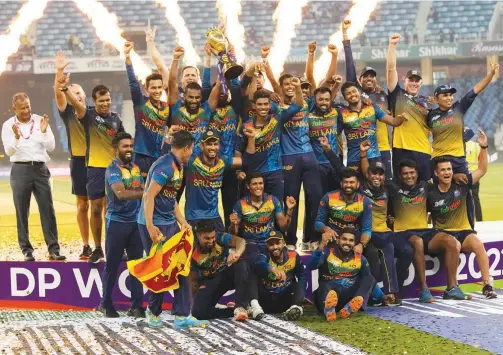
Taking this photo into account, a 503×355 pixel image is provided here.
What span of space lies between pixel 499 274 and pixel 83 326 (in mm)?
4320

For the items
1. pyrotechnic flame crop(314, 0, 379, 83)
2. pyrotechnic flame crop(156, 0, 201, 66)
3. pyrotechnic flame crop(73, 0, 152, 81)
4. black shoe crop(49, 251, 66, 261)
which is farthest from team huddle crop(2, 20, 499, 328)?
pyrotechnic flame crop(156, 0, 201, 66)

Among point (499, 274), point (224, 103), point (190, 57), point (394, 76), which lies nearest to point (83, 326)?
point (224, 103)

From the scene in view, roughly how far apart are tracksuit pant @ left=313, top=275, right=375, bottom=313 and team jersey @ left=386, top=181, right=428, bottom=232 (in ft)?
3.23

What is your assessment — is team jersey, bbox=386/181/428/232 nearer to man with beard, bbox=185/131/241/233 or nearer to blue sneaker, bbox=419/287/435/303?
blue sneaker, bbox=419/287/435/303

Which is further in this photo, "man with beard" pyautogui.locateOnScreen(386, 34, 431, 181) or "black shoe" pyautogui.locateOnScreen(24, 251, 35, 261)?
"man with beard" pyautogui.locateOnScreen(386, 34, 431, 181)

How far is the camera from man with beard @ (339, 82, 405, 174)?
25.9ft

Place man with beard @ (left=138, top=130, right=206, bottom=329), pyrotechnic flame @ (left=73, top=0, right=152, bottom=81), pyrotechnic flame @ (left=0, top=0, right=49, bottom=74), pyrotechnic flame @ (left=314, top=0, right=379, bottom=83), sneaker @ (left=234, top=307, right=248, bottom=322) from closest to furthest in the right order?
man with beard @ (left=138, top=130, right=206, bottom=329) → sneaker @ (left=234, top=307, right=248, bottom=322) → pyrotechnic flame @ (left=0, top=0, right=49, bottom=74) → pyrotechnic flame @ (left=73, top=0, right=152, bottom=81) → pyrotechnic flame @ (left=314, top=0, right=379, bottom=83)

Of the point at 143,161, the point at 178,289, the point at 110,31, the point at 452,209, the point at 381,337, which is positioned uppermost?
the point at 110,31

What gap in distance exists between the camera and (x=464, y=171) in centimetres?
830

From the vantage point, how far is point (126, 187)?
683 centimetres

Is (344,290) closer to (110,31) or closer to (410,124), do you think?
(410,124)

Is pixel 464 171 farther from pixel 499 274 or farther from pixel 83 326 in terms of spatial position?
pixel 83 326

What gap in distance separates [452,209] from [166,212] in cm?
296

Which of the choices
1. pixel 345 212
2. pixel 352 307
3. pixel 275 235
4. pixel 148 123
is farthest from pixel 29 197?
pixel 352 307
